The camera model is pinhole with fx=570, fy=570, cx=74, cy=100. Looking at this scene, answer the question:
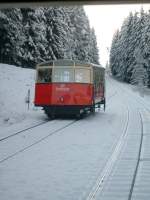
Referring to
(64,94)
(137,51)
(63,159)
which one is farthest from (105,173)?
(137,51)

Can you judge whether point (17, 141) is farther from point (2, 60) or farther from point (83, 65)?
point (2, 60)

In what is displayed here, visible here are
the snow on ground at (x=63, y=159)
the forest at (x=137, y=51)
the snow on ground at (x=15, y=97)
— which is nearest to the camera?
the snow on ground at (x=63, y=159)

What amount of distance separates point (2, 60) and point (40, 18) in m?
6.32

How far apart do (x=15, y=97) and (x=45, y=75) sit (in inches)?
318

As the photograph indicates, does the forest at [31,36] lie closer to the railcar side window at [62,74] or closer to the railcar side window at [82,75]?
the railcar side window at [62,74]

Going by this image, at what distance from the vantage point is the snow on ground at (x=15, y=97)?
25.3 meters

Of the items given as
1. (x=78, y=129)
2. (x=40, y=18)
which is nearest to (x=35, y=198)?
(x=78, y=129)

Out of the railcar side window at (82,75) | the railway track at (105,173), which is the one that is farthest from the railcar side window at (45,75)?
the railway track at (105,173)

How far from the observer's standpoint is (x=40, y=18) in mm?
54375

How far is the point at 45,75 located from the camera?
26.8 metres

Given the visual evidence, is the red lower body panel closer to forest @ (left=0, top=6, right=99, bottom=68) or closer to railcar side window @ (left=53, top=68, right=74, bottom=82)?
railcar side window @ (left=53, top=68, right=74, bottom=82)

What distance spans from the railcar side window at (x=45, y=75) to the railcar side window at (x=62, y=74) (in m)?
0.24

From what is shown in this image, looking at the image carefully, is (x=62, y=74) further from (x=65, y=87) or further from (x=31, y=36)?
(x=31, y=36)

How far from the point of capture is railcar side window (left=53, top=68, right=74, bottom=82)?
26531mm
